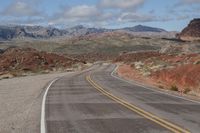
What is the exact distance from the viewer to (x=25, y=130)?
45.8 ft

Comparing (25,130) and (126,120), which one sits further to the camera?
(126,120)

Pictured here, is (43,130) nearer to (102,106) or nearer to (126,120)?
(126,120)

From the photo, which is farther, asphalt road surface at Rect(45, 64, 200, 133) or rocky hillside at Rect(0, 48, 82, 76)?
rocky hillside at Rect(0, 48, 82, 76)

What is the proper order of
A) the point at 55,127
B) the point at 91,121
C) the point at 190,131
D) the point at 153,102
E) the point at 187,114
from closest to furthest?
1. the point at 190,131
2. the point at 55,127
3. the point at 91,121
4. the point at 187,114
5. the point at 153,102

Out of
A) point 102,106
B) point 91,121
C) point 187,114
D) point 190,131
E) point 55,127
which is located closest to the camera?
point 190,131

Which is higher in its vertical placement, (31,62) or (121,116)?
(121,116)

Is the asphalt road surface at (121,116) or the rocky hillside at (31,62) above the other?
the asphalt road surface at (121,116)

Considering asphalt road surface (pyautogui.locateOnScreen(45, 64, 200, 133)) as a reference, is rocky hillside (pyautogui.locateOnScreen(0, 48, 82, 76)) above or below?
below

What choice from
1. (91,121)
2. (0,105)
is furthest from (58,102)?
(91,121)

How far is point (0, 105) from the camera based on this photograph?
2280 cm

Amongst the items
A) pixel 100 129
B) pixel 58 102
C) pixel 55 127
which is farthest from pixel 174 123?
pixel 58 102

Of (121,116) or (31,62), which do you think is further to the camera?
(31,62)

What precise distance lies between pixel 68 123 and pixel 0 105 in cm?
858

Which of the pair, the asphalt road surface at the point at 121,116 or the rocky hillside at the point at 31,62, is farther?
the rocky hillside at the point at 31,62
